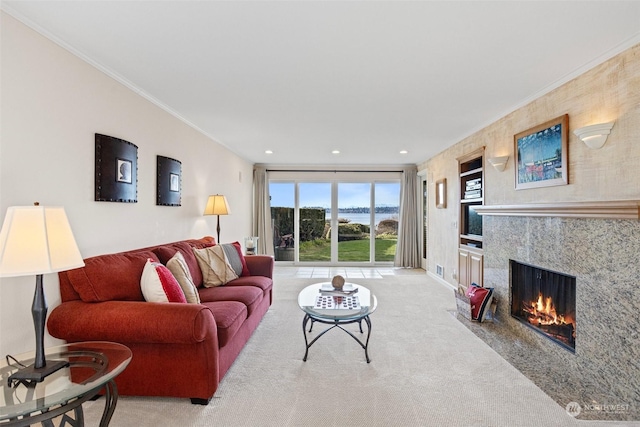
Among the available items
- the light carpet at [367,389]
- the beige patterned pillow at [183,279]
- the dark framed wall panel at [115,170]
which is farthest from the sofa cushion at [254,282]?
the dark framed wall panel at [115,170]

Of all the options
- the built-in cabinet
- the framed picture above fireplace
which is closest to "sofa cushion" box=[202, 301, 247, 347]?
the framed picture above fireplace

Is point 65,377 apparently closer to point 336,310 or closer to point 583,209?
point 336,310

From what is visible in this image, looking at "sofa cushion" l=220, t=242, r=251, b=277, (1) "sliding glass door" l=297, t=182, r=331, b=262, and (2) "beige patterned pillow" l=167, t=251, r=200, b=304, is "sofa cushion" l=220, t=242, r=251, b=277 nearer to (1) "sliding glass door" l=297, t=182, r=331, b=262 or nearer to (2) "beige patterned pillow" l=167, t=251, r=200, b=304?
(2) "beige patterned pillow" l=167, t=251, r=200, b=304

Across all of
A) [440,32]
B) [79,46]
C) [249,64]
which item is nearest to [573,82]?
[440,32]

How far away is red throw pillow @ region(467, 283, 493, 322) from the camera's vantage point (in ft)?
11.9

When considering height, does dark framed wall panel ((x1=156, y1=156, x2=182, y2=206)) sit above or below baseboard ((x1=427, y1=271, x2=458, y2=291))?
above

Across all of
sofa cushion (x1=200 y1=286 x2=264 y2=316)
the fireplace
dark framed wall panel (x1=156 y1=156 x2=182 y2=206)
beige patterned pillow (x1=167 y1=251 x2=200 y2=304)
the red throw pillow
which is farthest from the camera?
the red throw pillow

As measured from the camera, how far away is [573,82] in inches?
103

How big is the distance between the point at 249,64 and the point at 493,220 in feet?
10.3

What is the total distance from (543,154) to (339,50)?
2120mm

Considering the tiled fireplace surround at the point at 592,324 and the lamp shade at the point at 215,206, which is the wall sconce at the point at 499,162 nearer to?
the tiled fireplace surround at the point at 592,324

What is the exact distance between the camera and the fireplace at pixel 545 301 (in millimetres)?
2682

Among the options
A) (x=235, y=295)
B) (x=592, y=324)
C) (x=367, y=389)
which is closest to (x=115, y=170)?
(x=235, y=295)

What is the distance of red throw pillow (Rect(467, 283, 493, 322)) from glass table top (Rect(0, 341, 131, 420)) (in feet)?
11.3
